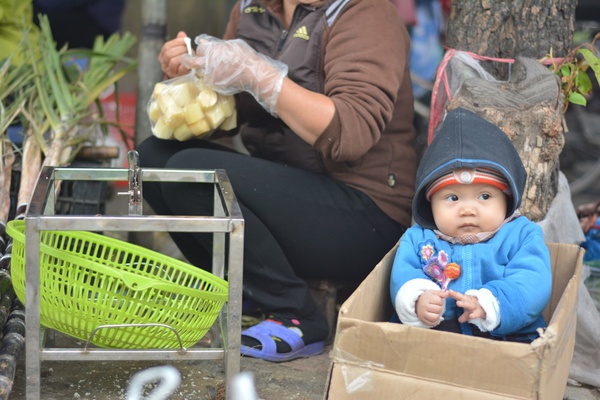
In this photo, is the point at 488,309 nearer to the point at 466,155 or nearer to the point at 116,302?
the point at 466,155

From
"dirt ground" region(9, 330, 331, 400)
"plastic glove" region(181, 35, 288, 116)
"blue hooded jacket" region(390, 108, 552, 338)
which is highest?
"plastic glove" region(181, 35, 288, 116)

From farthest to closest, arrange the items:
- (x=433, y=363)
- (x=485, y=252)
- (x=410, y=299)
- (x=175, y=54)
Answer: (x=175, y=54), (x=485, y=252), (x=410, y=299), (x=433, y=363)

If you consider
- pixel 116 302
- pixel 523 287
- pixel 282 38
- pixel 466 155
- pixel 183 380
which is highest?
pixel 282 38

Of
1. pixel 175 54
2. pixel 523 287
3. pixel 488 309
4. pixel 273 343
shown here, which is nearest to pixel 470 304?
pixel 488 309

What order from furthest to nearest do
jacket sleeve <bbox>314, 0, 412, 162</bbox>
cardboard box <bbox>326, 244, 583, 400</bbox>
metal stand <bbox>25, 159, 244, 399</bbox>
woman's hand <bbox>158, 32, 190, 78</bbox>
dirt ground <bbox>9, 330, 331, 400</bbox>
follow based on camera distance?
woman's hand <bbox>158, 32, 190, 78</bbox>, jacket sleeve <bbox>314, 0, 412, 162</bbox>, dirt ground <bbox>9, 330, 331, 400</bbox>, metal stand <bbox>25, 159, 244, 399</bbox>, cardboard box <bbox>326, 244, 583, 400</bbox>

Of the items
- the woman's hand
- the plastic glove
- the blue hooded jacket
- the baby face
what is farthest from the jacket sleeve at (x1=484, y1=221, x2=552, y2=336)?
the woman's hand

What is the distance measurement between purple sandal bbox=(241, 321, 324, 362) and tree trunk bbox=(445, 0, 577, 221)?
0.87 meters

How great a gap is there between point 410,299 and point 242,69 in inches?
36.3

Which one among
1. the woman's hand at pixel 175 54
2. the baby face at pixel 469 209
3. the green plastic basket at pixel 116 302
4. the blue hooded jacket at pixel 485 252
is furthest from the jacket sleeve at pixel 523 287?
the woman's hand at pixel 175 54

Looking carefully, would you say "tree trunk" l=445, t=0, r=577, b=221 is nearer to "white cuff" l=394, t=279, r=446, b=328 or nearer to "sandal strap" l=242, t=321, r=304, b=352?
"white cuff" l=394, t=279, r=446, b=328

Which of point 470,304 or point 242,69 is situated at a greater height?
point 242,69

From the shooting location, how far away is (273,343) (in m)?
2.66

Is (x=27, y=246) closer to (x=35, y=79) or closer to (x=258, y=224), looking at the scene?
(x=258, y=224)

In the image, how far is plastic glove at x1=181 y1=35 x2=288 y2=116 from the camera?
2527 mm
